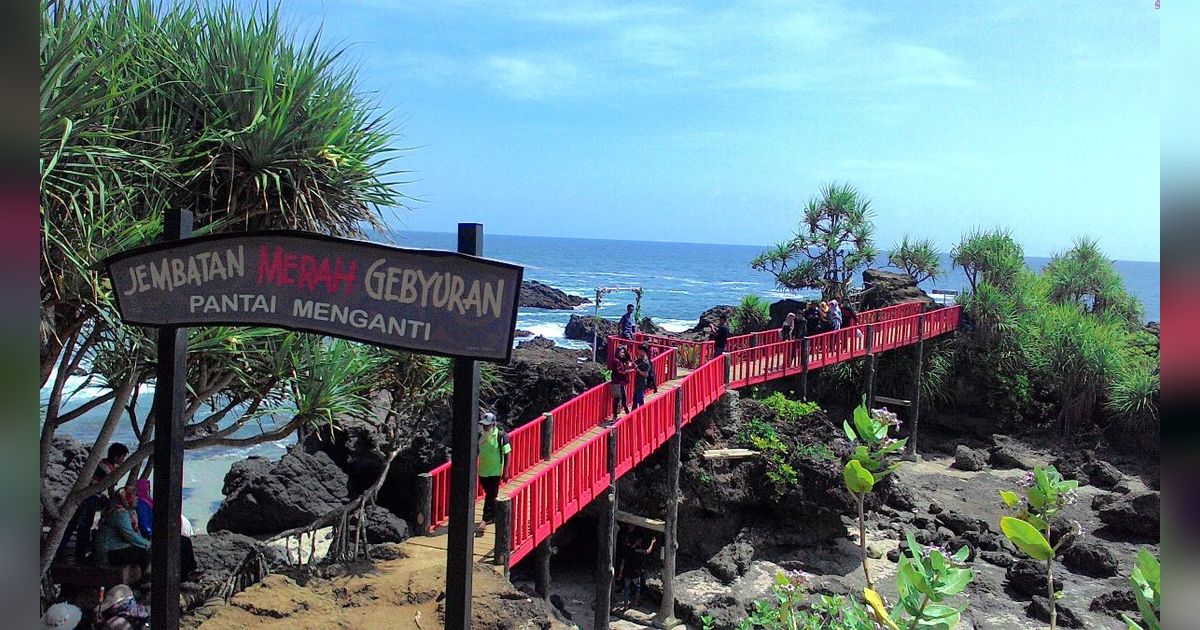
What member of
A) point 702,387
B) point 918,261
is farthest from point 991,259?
point 702,387

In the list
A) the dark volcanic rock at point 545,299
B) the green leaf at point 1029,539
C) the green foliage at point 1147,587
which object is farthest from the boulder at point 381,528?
the dark volcanic rock at point 545,299

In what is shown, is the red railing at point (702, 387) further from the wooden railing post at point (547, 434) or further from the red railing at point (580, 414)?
the wooden railing post at point (547, 434)

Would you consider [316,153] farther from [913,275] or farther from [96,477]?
[913,275]

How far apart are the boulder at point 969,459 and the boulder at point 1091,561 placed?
6.31 metres

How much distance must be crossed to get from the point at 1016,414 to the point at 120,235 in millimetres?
27065

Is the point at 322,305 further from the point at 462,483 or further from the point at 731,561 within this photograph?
the point at 731,561

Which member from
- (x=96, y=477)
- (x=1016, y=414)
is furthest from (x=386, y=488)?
(x=1016, y=414)

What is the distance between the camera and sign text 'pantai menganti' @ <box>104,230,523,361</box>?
415cm

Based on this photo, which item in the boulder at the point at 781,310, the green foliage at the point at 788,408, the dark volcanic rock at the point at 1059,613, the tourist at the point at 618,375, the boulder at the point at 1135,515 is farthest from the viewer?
the boulder at the point at 781,310

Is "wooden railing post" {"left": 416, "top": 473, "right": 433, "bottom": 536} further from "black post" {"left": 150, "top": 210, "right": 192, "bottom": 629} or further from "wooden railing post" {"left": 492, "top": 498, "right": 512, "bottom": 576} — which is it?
"black post" {"left": 150, "top": 210, "right": 192, "bottom": 629}

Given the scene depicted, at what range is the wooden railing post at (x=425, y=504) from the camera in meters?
9.44

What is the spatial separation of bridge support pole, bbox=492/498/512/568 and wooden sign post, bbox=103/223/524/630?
4497 millimetres

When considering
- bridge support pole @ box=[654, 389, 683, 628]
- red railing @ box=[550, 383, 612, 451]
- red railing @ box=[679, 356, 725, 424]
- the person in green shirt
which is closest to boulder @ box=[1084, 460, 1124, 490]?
red railing @ box=[679, 356, 725, 424]
